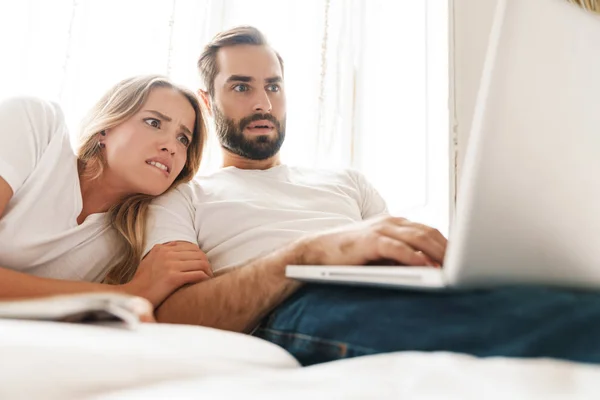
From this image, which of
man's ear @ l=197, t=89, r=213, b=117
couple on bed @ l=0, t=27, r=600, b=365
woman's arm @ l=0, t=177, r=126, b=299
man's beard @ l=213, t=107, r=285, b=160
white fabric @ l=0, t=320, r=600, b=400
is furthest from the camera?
man's ear @ l=197, t=89, r=213, b=117

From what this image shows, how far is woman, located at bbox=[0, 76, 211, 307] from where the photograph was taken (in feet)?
3.20

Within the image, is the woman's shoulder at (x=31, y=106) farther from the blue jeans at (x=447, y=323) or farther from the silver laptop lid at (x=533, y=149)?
the silver laptop lid at (x=533, y=149)

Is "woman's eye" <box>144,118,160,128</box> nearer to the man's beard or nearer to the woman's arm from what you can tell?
the man's beard

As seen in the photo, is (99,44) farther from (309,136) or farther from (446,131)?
(446,131)

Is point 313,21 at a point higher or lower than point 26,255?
higher

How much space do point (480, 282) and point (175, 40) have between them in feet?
5.07

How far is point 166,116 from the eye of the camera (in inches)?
48.6

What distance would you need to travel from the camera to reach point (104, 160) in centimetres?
119

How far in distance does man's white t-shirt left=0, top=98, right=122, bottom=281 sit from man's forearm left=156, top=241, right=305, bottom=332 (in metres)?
0.22

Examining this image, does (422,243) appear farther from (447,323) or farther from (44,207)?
(44,207)

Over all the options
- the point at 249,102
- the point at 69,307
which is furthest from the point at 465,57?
the point at 69,307

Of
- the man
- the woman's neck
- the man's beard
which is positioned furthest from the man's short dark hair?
the woman's neck

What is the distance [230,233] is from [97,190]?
319 mm

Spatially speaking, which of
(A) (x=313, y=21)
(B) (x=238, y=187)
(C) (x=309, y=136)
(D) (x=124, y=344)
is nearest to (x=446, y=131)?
(C) (x=309, y=136)
